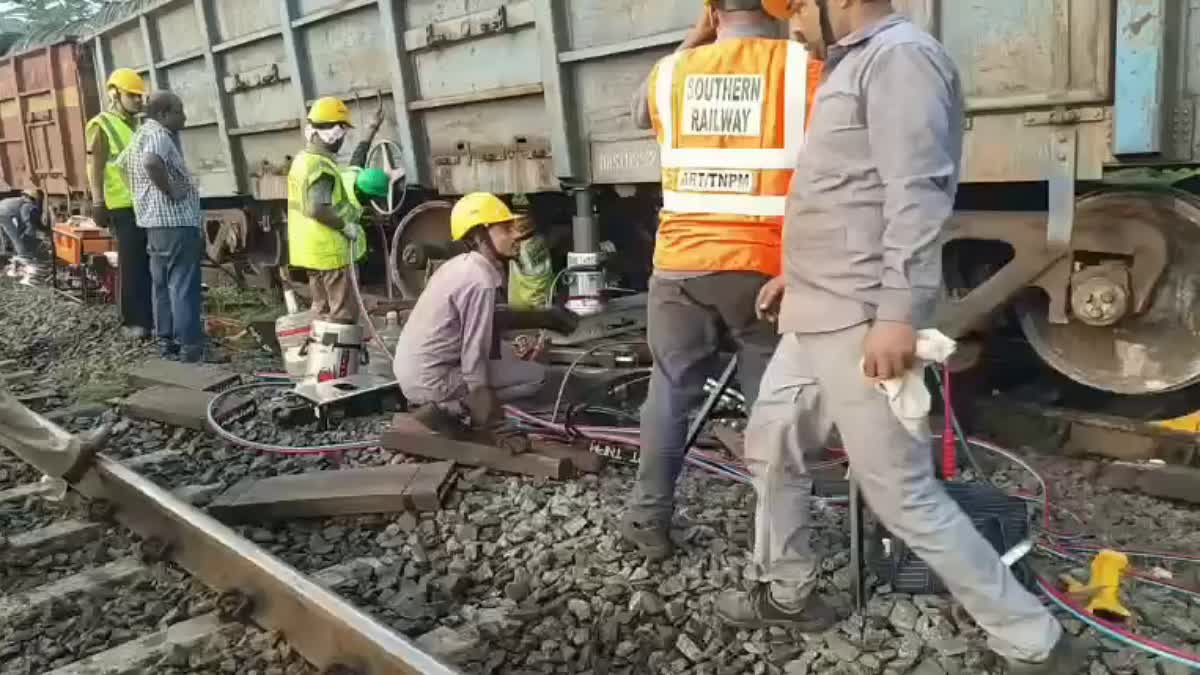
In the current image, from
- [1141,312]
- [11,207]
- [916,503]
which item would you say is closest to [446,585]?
[916,503]

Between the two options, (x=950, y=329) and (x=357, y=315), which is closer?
(x=950, y=329)

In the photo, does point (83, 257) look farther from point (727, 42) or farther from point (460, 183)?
point (727, 42)

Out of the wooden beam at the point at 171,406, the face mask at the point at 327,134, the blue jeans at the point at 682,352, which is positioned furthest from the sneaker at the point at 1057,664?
the face mask at the point at 327,134

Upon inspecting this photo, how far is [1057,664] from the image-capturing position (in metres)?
2.41

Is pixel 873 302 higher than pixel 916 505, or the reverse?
pixel 873 302

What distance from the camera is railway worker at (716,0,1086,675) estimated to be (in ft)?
7.22

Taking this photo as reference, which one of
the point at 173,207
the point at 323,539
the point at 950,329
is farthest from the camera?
the point at 173,207

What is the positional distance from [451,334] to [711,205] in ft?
6.48

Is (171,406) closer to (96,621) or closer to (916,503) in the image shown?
(96,621)

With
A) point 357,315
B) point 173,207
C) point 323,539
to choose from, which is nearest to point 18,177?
point 173,207

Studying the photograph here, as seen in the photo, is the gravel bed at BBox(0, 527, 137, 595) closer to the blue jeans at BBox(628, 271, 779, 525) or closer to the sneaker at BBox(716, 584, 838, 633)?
the blue jeans at BBox(628, 271, 779, 525)

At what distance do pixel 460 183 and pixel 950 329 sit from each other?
339 cm

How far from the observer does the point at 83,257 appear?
1015 cm

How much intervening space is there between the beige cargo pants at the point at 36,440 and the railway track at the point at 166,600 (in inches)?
8.1
